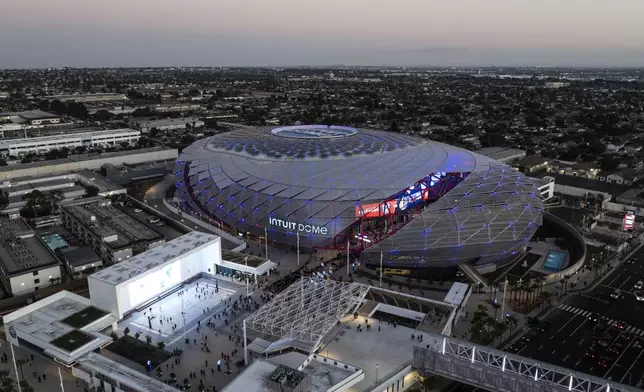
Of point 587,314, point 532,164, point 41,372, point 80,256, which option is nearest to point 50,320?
point 41,372

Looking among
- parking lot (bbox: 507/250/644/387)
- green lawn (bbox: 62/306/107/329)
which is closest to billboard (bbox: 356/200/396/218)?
parking lot (bbox: 507/250/644/387)

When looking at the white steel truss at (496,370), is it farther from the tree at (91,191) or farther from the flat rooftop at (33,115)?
the flat rooftop at (33,115)

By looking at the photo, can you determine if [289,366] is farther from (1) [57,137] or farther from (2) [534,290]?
(1) [57,137]

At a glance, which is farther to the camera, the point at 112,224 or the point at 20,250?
the point at 112,224

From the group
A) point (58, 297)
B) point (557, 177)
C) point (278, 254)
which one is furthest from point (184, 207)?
point (557, 177)

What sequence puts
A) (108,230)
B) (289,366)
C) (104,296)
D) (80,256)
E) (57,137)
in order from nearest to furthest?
(289,366) → (104,296) → (80,256) → (108,230) → (57,137)

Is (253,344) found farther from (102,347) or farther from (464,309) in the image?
(464,309)
